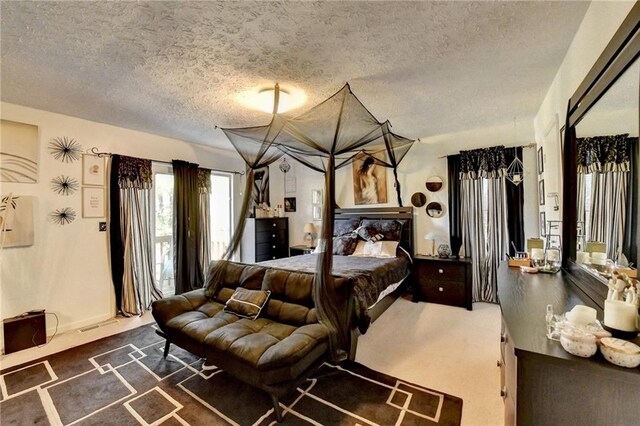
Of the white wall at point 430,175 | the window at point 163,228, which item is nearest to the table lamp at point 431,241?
the white wall at point 430,175

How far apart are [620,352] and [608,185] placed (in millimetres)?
961

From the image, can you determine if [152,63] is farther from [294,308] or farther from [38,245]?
[38,245]

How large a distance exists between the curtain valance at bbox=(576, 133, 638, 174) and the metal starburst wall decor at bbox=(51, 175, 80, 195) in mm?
4849

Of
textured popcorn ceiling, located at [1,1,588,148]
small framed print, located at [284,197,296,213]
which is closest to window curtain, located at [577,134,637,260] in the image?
textured popcorn ceiling, located at [1,1,588,148]

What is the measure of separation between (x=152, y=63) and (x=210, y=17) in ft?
2.71

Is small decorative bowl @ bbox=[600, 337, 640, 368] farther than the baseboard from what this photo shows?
No

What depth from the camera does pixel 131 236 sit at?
3785mm

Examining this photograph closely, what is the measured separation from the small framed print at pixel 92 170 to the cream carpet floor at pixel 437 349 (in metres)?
1.81

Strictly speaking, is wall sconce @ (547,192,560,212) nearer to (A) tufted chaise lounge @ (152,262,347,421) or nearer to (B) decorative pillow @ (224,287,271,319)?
(A) tufted chaise lounge @ (152,262,347,421)

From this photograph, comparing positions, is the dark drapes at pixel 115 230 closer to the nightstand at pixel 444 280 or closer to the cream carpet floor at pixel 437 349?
the cream carpet floor at pixel 437 349

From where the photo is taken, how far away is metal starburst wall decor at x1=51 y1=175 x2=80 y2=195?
10.6ft

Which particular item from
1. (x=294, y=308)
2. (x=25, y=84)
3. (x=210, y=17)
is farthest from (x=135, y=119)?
(x=294, y=308)

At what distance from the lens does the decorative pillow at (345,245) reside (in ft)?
14.4

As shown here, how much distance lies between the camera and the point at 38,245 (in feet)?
10.2
